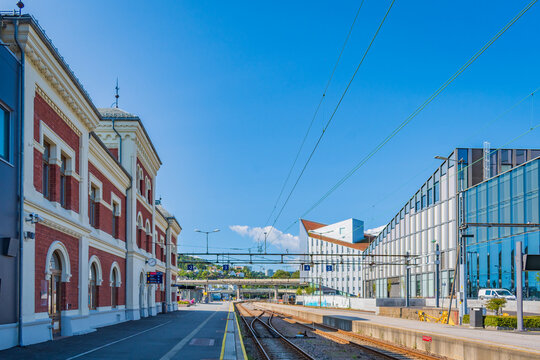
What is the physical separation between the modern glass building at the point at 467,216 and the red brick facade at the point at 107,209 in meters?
18.1

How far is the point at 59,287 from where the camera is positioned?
68.6 feet

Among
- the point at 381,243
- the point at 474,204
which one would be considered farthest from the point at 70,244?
the point at 381,243

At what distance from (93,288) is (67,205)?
6.71 m

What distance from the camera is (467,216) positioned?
42.4m

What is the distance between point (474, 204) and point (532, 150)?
593 cm

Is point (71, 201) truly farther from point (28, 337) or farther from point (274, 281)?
point (274, 281)

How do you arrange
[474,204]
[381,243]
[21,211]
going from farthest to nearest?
[381,243]
[474,204]
[21,211]

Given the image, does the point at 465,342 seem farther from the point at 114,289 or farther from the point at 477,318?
the point at 114,289

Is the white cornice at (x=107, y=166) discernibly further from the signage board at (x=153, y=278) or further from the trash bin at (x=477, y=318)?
the trash bin at (x=477, y=318)

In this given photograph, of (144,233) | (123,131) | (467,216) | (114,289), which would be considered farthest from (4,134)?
(467,216)

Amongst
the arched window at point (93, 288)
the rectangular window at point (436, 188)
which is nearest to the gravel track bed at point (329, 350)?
the arched window at point (93, 288)

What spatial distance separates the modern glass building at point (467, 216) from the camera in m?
35.8

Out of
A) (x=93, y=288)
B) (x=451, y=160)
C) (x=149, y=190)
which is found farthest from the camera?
(x=451, y=160)

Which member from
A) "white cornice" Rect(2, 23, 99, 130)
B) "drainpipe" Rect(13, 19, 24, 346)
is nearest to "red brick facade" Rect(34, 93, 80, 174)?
"white cornice" Rect(2, 23, 99, 130)
